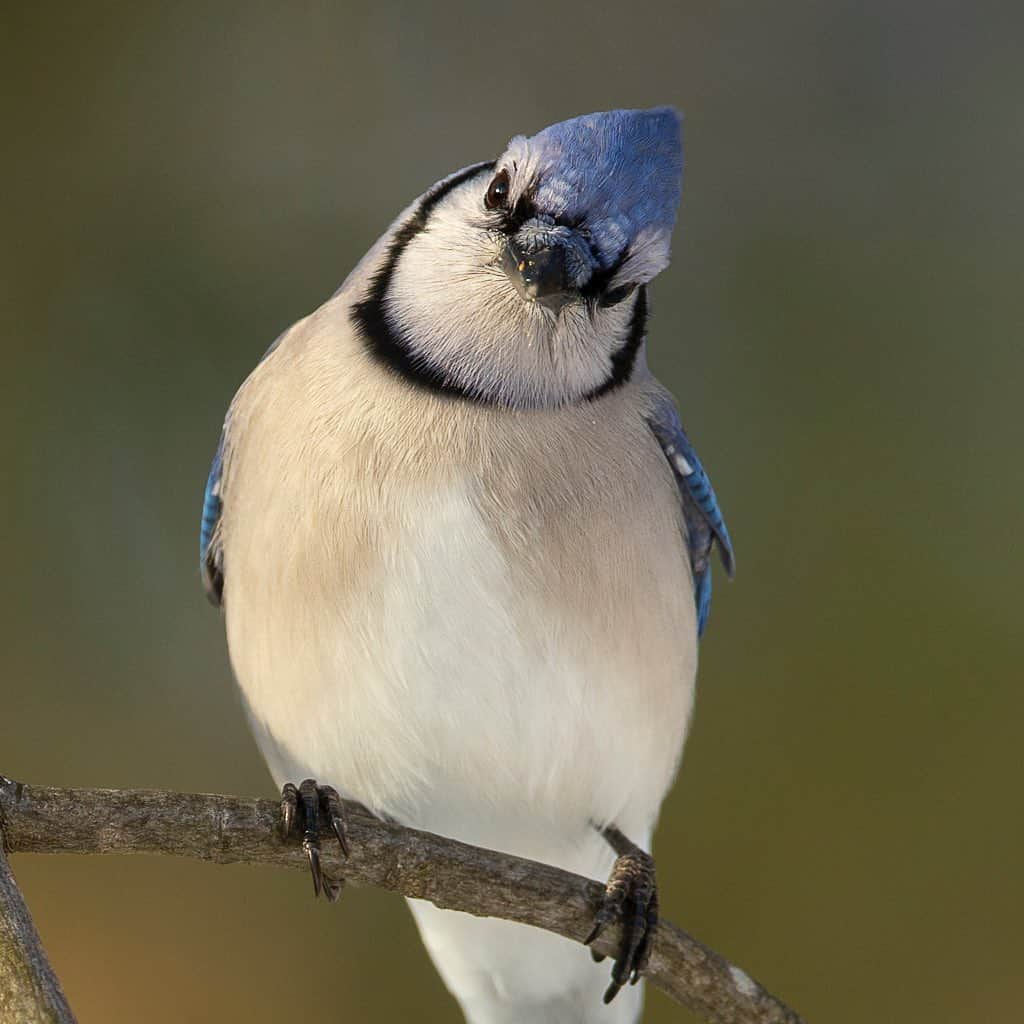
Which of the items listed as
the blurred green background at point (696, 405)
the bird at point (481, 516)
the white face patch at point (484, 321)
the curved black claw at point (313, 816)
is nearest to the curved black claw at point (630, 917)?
the bird at point (481, 516)

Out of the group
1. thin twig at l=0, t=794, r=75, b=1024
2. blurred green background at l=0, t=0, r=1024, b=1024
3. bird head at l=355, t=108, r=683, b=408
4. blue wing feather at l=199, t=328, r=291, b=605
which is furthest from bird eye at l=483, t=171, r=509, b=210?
blurred green background at l=0, t=0, r=1024, b=1024

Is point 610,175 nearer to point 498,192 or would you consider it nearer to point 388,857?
Result: point 498,192

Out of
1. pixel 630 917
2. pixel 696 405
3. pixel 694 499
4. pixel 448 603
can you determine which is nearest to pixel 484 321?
pixel 448 603

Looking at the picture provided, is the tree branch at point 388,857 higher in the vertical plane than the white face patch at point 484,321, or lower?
lower

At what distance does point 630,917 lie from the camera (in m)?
1.02

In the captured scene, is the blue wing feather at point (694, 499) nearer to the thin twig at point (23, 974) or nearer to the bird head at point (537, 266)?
the bird head at point (537, 266)

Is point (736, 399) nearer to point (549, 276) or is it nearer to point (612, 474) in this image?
point (612, 474)

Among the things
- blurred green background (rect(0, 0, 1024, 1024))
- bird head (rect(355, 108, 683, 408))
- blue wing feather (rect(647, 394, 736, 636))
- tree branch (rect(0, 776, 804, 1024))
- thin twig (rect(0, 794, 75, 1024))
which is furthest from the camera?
blurred green background (rect(0, 0, 1024, 1024))

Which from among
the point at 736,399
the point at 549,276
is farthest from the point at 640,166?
the point at 736,399

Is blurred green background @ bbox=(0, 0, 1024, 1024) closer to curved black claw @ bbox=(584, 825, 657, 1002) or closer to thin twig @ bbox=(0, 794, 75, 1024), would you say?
curved black claw @ bbox=(584, 825, 657, 1002)

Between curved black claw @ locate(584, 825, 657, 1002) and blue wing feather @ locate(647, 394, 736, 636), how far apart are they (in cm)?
31

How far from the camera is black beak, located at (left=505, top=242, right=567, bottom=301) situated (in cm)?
90

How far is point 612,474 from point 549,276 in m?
0.21

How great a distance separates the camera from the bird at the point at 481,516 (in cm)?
95
